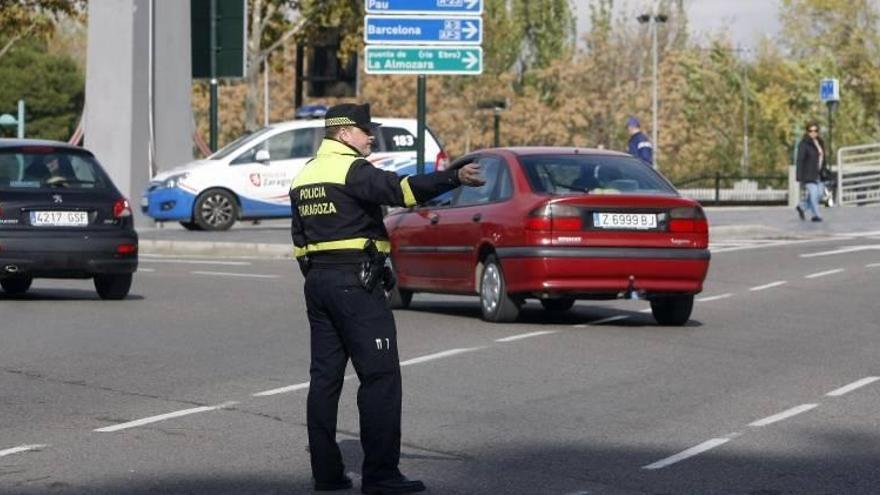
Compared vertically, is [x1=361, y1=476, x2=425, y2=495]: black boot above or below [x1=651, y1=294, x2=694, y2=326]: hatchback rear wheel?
above

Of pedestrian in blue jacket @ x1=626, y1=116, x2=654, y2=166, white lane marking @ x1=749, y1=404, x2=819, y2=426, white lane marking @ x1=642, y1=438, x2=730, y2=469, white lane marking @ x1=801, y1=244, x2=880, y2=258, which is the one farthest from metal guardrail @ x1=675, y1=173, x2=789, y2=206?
white lane marking @ x1=642, y1=438, x2=730, y2=469

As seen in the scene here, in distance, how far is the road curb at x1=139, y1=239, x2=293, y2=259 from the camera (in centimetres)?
2856

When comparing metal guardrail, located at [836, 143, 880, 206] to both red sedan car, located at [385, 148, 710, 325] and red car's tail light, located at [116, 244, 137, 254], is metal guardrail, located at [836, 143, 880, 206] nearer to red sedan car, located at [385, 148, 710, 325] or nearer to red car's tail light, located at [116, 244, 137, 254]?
red car's tail light, located at [116, 244, 137, 254]

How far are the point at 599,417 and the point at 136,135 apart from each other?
2507cm

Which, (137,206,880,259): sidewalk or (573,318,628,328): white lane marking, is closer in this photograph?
(573,318,628,328): white lane marking

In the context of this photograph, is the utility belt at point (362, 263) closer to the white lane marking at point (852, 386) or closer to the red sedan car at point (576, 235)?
the white lane marking at point (852, 386)

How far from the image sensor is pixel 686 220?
54.3ft

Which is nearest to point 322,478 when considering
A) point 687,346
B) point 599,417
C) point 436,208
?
point 599,417

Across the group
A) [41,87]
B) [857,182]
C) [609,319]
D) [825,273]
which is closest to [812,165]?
[825,273]

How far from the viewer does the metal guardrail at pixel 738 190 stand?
5756cm

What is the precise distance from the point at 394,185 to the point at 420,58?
21.5m

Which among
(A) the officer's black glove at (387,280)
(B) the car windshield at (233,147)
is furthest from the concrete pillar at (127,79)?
(A) the officer's black glove at (387,280)

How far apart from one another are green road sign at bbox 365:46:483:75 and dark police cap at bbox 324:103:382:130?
21041 mm

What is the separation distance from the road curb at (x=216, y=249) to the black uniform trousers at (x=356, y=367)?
1930 centimetres
